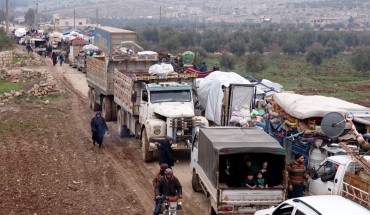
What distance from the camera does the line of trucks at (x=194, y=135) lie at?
11930mm

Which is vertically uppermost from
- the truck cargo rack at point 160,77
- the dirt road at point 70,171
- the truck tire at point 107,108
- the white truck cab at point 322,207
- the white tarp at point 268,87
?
the truck cargo rack at point 160,77

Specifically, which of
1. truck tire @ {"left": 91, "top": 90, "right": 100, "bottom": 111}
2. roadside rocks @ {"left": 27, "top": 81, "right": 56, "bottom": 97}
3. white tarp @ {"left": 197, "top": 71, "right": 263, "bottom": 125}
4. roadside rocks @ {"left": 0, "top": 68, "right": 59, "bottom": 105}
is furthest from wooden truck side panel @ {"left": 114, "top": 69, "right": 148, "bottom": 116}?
roadside rocks @ {"left": 27, "top": 81, "right": 56, "bottom": 97}

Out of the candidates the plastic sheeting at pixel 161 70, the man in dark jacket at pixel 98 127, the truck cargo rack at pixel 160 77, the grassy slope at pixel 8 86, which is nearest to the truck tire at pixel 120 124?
the man in dark jacket at pixel 98 127

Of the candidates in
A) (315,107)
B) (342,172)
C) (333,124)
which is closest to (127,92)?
(315,107)

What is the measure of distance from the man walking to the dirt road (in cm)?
228

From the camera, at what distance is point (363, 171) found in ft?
38.4

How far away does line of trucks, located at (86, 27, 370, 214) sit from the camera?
11.9m

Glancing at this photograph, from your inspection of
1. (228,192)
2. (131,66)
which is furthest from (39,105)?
(228,192)

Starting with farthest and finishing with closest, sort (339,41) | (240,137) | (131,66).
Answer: (339,41), (131,66), (240,137)

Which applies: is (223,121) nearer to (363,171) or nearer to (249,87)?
(249,87)

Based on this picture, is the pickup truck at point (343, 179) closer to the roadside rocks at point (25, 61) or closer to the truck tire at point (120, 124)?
the truck tire at point (120, 124)

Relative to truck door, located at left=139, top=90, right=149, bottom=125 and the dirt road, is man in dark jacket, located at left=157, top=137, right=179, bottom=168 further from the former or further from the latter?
truck door, located at left=139, top=90, right=149, bottom=125

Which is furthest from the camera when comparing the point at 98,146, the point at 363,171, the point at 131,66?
the point at 131,66

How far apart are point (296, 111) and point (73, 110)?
1446 cm
